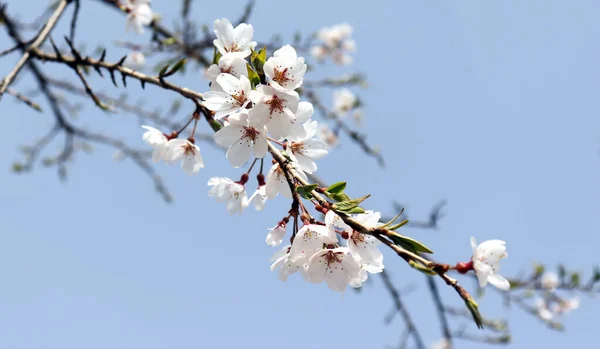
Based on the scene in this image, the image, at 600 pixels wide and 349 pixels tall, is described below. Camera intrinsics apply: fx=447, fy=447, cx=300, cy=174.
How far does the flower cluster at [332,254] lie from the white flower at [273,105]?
1.08 feet

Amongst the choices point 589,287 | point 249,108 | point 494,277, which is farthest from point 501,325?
point 249,108

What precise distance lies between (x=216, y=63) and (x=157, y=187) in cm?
369

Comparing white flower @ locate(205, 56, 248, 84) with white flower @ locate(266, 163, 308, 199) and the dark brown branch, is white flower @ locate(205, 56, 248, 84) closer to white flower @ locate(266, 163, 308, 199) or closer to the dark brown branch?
white flower @ locate(266, 163, 308, 199)

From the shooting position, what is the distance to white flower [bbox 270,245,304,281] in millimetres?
1467

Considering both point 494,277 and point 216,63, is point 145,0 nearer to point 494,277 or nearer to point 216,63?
point 216,63

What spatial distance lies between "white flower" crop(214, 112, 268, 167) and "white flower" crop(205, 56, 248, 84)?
205mm

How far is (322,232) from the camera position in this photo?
130 cm

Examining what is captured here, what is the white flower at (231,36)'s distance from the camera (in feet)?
5.82

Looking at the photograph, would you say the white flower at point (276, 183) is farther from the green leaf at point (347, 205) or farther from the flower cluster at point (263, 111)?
the green leaf at point (347, 205)

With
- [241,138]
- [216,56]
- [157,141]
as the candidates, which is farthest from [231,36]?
[157,141]

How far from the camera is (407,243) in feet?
3.94

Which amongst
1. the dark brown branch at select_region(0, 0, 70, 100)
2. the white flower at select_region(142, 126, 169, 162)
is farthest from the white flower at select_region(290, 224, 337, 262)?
the dark brown branch at select_region(0, 0, 70, 100)

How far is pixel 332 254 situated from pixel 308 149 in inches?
18.9

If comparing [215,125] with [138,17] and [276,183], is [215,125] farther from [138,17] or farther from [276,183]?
[138,17]
